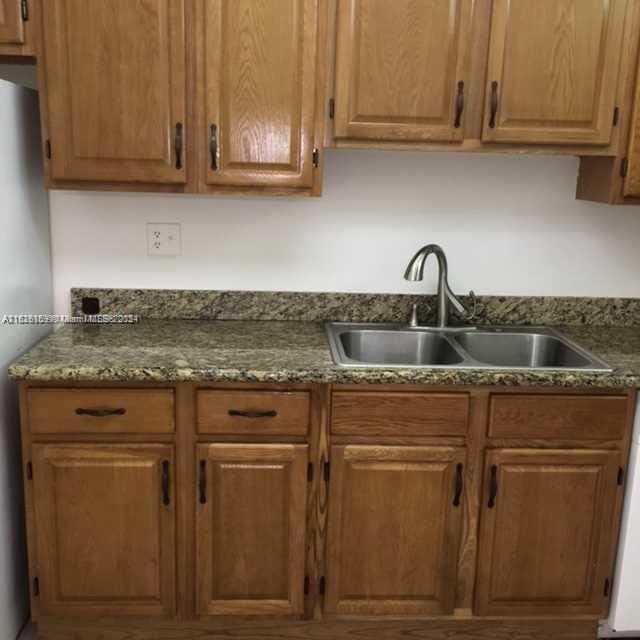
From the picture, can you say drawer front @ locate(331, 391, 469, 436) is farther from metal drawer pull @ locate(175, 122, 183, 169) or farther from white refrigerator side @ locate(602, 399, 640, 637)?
metal drawer pull @ locate(175, 122, 183, 169)

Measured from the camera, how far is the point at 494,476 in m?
1.93

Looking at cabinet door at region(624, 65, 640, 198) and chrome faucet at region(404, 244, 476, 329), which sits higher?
cabinet door at region(624, 65, 640, 198)

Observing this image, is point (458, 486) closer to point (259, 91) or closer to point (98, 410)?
point (98, 410)

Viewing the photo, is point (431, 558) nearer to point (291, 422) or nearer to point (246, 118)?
point (291, 422)

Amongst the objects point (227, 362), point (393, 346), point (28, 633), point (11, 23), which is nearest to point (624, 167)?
point (393, 346)

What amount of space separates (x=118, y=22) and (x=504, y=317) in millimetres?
1498

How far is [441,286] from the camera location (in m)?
2.28

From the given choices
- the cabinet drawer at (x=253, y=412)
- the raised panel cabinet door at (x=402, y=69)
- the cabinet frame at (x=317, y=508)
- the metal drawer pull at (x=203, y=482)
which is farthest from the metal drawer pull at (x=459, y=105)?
the metal drawer pull at (x=203, y=482)

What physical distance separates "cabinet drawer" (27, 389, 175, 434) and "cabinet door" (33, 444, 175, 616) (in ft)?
0.18

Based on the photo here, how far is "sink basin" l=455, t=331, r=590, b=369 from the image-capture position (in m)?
2.29

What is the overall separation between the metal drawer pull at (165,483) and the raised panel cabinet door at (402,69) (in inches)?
40.2

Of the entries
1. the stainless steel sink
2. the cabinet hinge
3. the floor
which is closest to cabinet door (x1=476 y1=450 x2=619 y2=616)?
the stainless steel sink

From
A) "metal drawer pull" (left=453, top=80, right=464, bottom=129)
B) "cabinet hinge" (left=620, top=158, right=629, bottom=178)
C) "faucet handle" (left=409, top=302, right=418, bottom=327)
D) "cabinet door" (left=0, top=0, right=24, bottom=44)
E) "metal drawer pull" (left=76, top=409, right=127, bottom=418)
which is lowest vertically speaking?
"metal drawer pull" (left=76, top=409, right=127, bottom=418)

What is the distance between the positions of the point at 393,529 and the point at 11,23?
1703 millimetres
